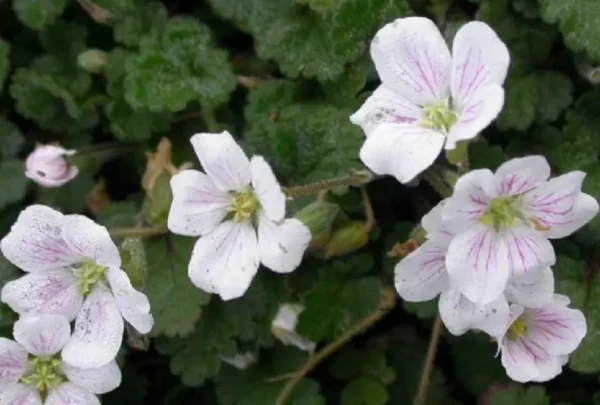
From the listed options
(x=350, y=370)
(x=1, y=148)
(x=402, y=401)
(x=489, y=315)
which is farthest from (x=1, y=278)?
(x=489, y=315)

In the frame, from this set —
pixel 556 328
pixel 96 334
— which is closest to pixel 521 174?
pixel 556 328

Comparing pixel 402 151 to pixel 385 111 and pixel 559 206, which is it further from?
pixel 559 206

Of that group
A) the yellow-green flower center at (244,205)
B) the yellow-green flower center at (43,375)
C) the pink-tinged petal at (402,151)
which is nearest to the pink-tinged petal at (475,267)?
the pink-tinged petal at (402,151)

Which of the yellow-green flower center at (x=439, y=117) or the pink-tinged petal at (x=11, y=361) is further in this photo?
the pink-tinged petal at (x=11, y=361)

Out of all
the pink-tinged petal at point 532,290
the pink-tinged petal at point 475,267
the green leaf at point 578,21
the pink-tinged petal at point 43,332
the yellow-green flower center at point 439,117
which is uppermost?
the green leaf at point 578,21

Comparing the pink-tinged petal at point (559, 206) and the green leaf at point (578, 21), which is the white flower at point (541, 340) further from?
the green leaf at point (578, 21)

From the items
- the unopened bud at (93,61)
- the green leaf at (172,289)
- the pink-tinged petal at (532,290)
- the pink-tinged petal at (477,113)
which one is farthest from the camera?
the unopened bud at (93,61)

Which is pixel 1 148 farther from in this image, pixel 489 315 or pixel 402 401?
pixel 489 315
